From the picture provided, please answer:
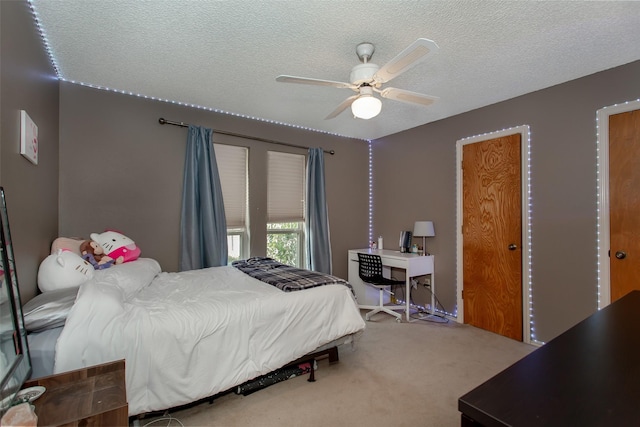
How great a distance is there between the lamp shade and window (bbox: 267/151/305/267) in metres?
1.59

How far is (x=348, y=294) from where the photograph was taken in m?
2.54

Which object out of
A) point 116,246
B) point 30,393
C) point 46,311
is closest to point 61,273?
point 46,311

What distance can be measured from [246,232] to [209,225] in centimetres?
55

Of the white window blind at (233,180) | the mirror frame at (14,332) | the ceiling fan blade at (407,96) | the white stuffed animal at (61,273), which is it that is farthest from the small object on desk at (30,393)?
the white window blind at (233,180)

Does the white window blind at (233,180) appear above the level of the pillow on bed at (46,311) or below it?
above

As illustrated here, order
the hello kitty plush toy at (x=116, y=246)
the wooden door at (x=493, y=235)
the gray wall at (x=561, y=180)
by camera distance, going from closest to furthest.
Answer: the hello kitty plush toy at (x=116, y=246) → the gray wall at (x=561, y=180) → the wooden door at (x=493, y=235)

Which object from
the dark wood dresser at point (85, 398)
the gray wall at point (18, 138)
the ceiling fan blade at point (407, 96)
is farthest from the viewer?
the ceiling fan blade at point (407, 96)

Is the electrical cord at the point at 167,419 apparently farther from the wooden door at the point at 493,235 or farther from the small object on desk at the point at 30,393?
the wooden door at the point at 493,235

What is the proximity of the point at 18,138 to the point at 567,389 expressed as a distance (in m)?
2.51

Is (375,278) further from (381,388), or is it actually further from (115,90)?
(115,90)

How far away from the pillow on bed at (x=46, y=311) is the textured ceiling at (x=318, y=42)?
68.1 inches

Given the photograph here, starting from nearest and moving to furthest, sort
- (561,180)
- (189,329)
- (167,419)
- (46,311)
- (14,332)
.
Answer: (14,332)
(46,311)
(189,329)
(167,419)
(561,180)

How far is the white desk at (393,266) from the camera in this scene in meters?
3.76

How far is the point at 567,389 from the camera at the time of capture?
74 centimetres
